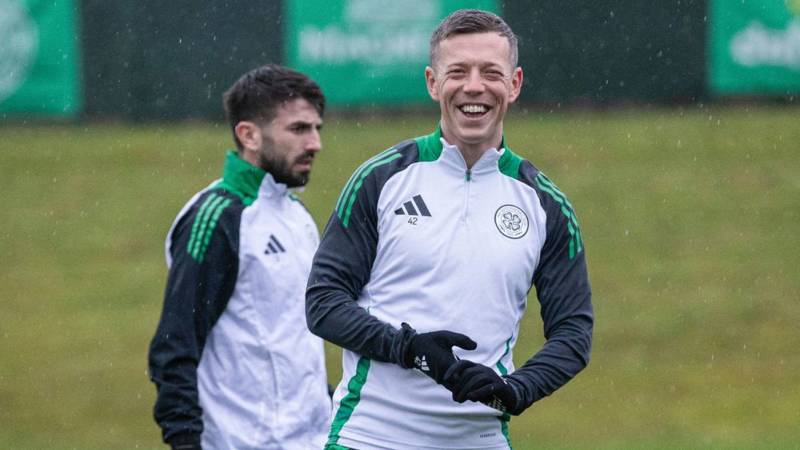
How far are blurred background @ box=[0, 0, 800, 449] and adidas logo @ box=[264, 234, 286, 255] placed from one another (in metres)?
6.78

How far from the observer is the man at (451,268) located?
13.1ft

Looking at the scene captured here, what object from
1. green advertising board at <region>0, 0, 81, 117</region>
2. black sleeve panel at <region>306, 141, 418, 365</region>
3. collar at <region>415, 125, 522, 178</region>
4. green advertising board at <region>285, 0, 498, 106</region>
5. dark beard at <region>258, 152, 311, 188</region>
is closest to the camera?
black sleeve panel at <region>306, 141, 418, 365</region>

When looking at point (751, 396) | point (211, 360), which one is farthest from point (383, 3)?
point (211, 360)

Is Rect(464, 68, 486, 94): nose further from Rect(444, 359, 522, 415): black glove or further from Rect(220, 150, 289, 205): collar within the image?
Rect(220, 150, 289, 205): collar

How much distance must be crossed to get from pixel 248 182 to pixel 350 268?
145 cm

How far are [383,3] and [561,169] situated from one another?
8.98 feet

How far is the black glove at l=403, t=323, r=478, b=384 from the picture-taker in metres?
3.77

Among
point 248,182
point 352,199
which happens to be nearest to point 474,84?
point 352,199

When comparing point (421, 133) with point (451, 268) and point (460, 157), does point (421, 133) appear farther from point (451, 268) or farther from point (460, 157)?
point (451, 268)

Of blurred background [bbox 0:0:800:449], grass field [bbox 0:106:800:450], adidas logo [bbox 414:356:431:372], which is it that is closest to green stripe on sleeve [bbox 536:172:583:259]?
adidas logo [bbox 414:356:431:372]

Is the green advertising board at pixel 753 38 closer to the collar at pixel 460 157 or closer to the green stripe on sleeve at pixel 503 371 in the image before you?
the collar at pixel 460 157

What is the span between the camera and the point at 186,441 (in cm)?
506

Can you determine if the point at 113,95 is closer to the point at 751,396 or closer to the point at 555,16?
the point at 555,16

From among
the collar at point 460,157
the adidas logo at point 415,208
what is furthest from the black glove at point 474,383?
the collar at point 460,157
